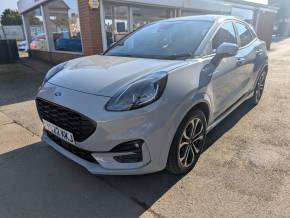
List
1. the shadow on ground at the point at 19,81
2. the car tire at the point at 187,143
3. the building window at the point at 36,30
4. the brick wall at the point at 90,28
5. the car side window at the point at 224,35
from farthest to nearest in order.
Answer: the building window at the point at 36,30
the brick wall at the point at 90,28
the shadow on ground at the point at 19,81
the car side window at the point at 224,35
the car tire at the point at 187,143

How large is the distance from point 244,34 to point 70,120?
3.33m

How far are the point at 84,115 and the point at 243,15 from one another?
1632 centimetres

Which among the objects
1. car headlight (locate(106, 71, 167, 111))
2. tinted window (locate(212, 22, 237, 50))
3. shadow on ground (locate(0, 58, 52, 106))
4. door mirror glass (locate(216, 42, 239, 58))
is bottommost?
shadow on ground (locate(0, 58, 52, 106))

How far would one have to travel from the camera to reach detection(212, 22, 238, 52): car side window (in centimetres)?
325

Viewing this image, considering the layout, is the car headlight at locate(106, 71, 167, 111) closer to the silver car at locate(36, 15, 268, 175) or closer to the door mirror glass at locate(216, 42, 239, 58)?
the silver car at locate(36, 15, 268, 175)

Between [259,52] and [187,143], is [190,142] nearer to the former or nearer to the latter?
[187,143]

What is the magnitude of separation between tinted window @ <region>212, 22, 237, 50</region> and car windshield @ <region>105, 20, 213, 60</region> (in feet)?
0.57

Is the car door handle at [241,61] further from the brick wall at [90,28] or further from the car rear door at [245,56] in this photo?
the brick wall at [90,28]

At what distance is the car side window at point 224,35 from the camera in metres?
3.25

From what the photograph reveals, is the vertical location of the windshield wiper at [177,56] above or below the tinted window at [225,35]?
below

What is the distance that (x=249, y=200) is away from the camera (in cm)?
246

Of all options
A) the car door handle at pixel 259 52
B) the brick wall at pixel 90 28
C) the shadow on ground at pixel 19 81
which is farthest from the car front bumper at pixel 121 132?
the brick wall at pixel 90 28

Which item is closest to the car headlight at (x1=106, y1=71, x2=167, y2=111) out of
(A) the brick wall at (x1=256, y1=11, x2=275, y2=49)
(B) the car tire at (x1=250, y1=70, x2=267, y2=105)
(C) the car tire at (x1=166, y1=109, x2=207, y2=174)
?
(C) the car tire at (x1=166, y1=109, x2=207, y2=174)

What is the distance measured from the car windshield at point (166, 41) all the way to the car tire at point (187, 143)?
0.72 meters
